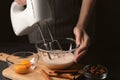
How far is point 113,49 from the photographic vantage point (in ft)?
4.50

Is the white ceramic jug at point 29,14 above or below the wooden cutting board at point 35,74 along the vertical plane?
above

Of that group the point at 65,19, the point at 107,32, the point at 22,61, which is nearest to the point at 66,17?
the point at 65,19

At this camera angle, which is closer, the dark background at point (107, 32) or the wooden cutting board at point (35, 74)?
the wooden cutting board at point (35, 74)

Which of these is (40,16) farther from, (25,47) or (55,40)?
(25,47)

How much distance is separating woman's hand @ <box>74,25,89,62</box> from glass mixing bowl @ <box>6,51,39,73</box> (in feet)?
0.58

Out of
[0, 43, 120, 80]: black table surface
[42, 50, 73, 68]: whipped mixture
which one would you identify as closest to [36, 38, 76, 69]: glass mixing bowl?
[42, 50, 73, 68]: whipped mixture

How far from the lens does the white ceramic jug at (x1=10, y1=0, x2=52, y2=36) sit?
3.17 ft

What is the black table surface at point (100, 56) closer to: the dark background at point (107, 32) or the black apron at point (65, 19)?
the dark background at point (107, 32)

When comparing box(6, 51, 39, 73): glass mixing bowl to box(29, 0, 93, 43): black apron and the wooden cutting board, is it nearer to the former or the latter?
the wooden cutting board

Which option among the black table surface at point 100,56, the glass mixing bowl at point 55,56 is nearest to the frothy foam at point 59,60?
the glass mixing bowl at point 55,56

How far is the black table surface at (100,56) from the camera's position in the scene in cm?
116

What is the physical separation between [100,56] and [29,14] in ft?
1.48

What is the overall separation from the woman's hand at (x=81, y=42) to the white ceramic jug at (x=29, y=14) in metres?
0.20

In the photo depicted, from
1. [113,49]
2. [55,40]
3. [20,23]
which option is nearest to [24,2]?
[20,23]
